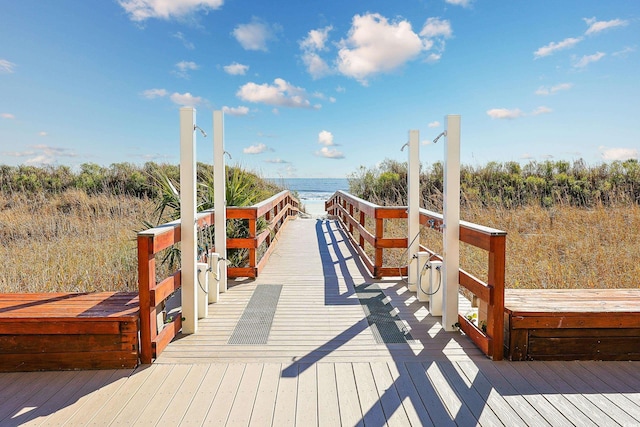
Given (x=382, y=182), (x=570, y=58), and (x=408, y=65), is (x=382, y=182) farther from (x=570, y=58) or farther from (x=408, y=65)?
(x=570, y=58)

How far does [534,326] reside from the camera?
7.38 ft

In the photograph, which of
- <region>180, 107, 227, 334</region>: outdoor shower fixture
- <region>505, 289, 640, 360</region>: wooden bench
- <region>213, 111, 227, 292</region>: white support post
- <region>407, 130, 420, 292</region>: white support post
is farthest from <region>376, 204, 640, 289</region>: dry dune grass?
<region>180, 107, 227, 334</region>: outdoor shower fixture

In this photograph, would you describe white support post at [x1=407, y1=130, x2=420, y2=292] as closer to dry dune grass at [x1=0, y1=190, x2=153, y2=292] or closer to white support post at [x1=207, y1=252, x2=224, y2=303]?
white support post at [x1=207, y1=252, x2=224, y2=303]

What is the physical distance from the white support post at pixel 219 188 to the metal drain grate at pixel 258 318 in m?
0.44

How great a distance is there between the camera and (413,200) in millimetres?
3752

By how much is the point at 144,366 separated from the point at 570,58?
9.87 meters

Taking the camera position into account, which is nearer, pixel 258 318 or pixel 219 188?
pixel 258 318

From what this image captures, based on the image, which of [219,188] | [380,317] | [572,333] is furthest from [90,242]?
[572,333]

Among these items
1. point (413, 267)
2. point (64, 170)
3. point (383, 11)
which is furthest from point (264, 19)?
point (64, 170)

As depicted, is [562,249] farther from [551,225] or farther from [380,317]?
[380,317]

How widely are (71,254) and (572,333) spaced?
5.68 metres

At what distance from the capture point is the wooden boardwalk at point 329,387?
5.56 feet

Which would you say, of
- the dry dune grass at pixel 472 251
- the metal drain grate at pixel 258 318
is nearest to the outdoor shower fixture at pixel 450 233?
the dry dune grass at pixel 472 251

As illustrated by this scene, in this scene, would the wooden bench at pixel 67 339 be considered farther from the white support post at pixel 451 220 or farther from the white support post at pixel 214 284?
the white support post at pixel 451 220
